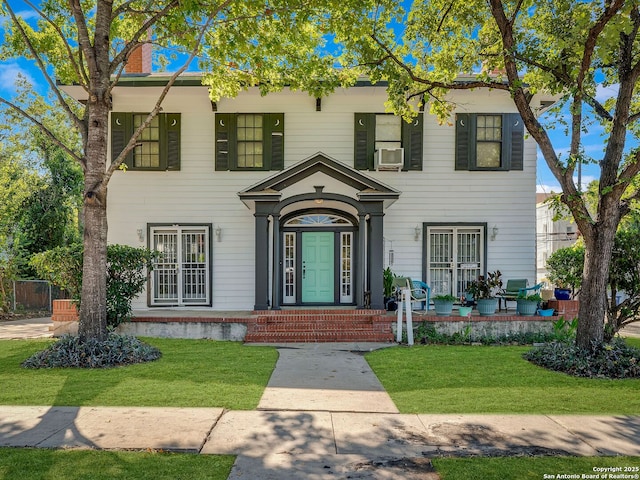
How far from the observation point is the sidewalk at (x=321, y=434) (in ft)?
13.1

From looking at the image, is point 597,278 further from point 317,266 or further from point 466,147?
point 317,266

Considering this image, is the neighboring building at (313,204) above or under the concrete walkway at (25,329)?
above

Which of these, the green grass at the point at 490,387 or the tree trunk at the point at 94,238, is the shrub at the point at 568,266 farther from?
the tree trunk at the point at 94,238

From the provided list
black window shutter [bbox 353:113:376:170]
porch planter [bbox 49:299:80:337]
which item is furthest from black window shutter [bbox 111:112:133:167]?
black window shutter [bbox 353:113:376:170]

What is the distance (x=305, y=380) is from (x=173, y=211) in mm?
7412

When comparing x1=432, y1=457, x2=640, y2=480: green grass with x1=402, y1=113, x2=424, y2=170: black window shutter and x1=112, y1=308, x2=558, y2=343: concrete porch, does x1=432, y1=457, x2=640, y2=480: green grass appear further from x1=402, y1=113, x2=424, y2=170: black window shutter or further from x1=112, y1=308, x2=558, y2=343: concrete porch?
x1=402, y1=113, x2=424, y2=170: black window shutter

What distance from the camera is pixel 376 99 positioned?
12.7m

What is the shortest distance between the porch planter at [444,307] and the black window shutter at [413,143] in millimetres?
3794

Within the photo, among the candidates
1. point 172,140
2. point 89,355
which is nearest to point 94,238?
point 89,355

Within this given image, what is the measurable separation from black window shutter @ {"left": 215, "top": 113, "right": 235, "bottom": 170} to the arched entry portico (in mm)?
1841

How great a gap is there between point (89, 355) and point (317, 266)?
6.47m

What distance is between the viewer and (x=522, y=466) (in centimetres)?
388

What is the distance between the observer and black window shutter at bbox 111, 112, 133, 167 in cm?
1254

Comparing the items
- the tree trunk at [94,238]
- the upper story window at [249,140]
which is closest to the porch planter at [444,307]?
the upper story window at [249,140]
